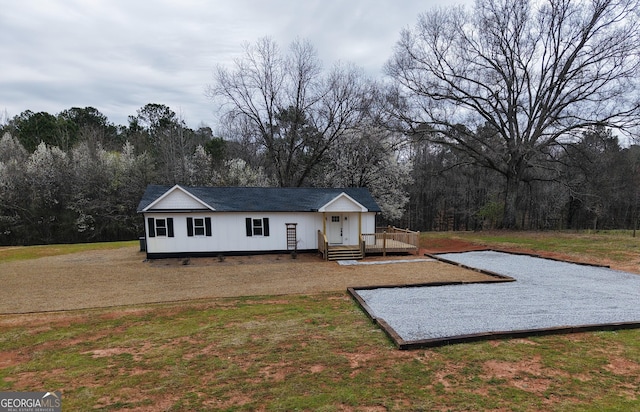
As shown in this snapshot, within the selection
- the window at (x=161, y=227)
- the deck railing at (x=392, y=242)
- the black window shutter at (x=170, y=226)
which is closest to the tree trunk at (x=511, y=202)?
the deck railing at (x=392, y=242)

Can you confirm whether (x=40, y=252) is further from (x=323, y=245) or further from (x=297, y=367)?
(x=297, y=367)

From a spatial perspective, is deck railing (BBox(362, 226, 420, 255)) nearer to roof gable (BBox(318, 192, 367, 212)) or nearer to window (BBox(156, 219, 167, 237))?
roof gable (BBox(318, 192, 367, 212))

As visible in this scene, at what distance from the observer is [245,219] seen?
56.6ft

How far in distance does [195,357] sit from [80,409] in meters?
1.65

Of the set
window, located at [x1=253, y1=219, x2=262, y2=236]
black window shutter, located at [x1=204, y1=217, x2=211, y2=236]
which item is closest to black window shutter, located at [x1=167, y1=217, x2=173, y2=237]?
black window shutter, located at [x1=204, y1=217, x2=211, y2=236]

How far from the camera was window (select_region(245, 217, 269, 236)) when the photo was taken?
681 inches

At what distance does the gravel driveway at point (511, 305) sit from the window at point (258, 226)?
9222 mm

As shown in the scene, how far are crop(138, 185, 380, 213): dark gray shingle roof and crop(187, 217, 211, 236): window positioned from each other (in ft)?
3.06

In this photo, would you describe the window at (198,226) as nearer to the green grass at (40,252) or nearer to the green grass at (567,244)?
the green grass at (40,252)

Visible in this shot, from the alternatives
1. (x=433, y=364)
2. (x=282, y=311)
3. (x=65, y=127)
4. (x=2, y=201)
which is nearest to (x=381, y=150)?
(x=282, y=311)

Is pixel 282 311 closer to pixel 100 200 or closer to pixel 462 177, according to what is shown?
pixel 100 200

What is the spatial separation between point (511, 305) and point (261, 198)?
13739 millimetres

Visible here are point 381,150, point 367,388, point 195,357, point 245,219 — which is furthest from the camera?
point 381,150

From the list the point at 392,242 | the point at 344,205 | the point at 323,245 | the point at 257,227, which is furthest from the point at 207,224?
the point at 392,242
